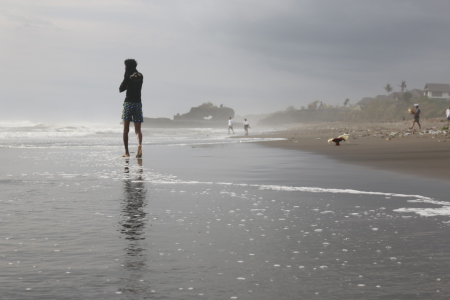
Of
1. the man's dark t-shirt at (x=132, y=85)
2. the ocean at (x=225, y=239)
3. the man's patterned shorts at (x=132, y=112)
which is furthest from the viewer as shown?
the man's patterned shorts at (x=132, y=112)

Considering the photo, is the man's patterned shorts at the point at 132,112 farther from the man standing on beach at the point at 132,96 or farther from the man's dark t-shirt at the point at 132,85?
the man's dark t-shirt at the point at 132,85

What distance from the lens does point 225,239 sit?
4.55 meters

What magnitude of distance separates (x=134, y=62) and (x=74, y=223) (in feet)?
31.6

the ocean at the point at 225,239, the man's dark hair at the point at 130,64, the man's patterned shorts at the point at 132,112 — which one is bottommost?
the ocean at the point at 225,239

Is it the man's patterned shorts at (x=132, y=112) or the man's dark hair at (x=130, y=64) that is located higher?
the man's dark hair at (x=130, y=64)

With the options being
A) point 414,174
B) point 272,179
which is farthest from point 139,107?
point 414,174

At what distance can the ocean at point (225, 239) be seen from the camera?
326 cm

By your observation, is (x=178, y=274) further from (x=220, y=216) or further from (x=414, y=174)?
(x=414, y=174)

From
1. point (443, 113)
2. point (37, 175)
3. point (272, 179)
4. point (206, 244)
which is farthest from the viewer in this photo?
point (443, 113)

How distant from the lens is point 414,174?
9.66 m

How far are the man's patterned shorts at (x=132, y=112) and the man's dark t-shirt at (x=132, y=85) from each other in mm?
102

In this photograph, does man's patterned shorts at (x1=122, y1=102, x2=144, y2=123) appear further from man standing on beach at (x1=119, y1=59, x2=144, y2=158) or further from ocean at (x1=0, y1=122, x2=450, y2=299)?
ocean at (x1=0, y1=122, x2=450, y2=299)

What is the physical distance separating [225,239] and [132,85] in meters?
10.1

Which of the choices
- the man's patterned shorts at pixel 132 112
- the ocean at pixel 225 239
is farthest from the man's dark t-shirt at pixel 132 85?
the ocean at pixel 225 239
